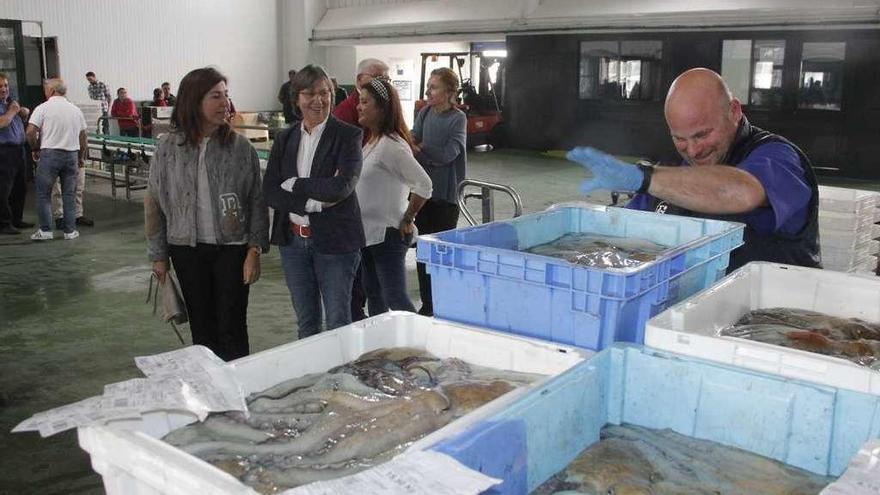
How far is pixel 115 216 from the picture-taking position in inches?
370

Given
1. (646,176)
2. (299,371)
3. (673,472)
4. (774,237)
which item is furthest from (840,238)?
(299,371)

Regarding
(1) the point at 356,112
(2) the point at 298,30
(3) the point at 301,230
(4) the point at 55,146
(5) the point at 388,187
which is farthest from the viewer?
(2) the point at 298,30

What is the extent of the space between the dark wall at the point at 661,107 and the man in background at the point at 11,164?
26.7 ft

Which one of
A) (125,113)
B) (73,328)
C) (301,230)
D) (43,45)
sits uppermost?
(43,45)

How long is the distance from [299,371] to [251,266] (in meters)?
1.60

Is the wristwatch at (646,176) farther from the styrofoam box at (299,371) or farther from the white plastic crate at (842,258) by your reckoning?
the white plastic crate at (842,258)

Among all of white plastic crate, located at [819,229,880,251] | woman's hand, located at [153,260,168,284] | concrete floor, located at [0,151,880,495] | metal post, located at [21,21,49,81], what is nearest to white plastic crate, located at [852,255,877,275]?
white plastic crate, located at [819,229,880,251]

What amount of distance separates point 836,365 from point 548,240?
137 centimetres

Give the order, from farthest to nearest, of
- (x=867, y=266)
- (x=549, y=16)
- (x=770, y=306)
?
(x=549, y=16) → (x=867, y=266) → (x=770, y=306)

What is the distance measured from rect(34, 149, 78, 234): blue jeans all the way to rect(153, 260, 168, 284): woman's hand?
4799 millimetres

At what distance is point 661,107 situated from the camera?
48.4 ft

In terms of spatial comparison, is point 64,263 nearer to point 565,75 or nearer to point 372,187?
point 372,187

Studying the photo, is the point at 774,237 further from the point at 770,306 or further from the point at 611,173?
the point at 611,173

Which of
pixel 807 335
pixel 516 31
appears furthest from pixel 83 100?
pixel 807 335
